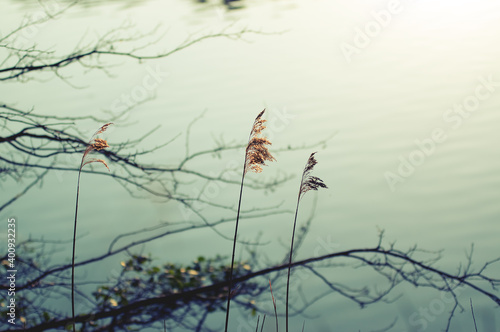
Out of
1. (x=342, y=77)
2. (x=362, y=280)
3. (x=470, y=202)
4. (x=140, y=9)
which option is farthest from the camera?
(x=140, y=9)

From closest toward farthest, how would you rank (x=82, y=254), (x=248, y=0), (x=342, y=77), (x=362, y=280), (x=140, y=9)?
(x=362, y=280), (x=82, y=254), (x=342, y=77), (x=140, y=9), (x=248, y=0)

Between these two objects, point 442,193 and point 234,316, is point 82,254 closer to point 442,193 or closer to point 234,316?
point 234,316

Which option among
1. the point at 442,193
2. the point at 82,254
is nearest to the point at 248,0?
the point at 442,193

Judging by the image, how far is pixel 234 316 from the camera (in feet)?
12.7

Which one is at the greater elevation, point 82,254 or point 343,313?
point 82,254

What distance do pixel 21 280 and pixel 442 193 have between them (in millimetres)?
3614

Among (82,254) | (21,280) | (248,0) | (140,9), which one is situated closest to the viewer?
(21,280)

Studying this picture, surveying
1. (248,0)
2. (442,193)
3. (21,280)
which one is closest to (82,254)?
(21,280)

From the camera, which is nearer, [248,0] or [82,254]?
[82,254]

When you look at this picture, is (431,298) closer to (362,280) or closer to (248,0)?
(362,280)

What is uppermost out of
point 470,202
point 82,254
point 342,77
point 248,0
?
point 248,0

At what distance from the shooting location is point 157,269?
4.36 metres

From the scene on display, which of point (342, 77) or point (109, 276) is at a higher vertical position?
point (342, 77)

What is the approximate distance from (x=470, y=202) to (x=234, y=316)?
2.51 metres
